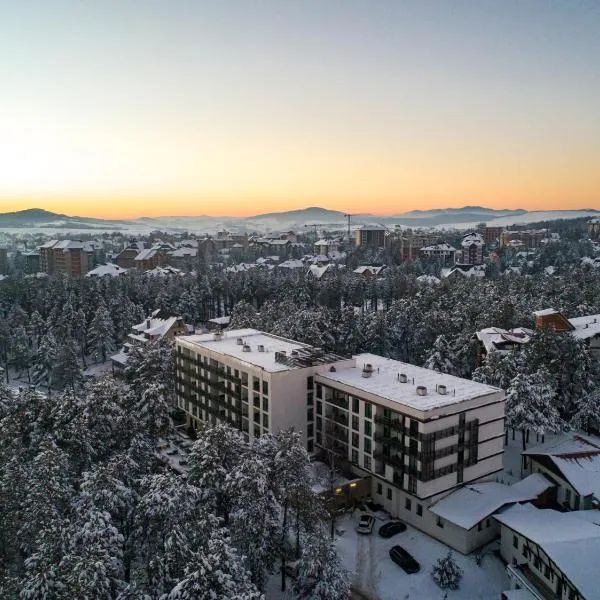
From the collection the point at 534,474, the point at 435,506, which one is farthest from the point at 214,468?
the point at 534,474

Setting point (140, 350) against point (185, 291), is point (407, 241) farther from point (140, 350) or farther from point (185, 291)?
point (140, 350)

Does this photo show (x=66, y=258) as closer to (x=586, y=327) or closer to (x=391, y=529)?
(x=586, y=327)

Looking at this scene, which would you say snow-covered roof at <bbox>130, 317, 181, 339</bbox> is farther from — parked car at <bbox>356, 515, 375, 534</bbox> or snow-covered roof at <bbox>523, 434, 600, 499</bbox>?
snow-covered roof at <bbox>523, 434, 600, 499</bbox>

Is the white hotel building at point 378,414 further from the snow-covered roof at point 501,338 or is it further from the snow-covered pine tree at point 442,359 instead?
the snow-covered roof at point 501,338

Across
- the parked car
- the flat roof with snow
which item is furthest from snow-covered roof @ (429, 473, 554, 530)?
the flat roof with snow

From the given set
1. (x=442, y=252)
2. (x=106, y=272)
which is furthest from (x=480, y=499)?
(x=442, y=252)
